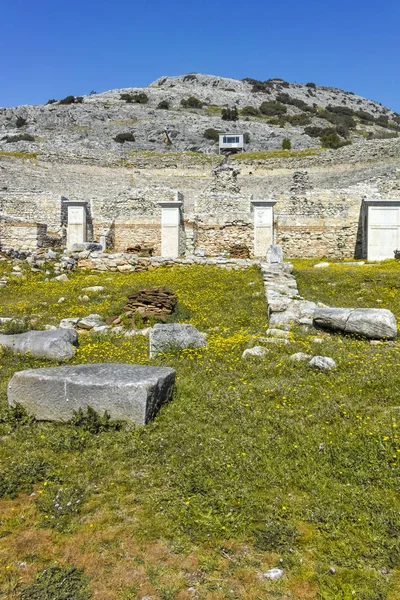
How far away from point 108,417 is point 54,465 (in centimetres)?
87

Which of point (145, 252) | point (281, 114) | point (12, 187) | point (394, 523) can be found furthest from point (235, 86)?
point (394, 523)

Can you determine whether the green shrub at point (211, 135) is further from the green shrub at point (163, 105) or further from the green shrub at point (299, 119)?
the green shrub at point (299, 119)

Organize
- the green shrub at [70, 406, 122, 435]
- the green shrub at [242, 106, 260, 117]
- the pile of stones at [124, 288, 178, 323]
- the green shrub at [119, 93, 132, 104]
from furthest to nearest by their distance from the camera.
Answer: the green shrub at [119, 93, 132, 104]
the green shrub at [242, 106, 260, 117]
the pile of stones at [124, 288, 178, 323]
the green shrub at [70, 406, 122, 435]

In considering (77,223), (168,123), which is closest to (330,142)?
(168,123)

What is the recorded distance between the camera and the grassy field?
112 inches

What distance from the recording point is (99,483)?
388 cm

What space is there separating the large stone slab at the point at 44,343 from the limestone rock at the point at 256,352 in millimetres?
3219

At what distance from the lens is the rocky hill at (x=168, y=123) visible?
6175 cm

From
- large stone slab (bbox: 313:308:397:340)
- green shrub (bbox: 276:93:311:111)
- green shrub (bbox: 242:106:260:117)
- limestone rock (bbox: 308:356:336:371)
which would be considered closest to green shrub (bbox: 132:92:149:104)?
green shrub (bbox: 242:106:260:117)

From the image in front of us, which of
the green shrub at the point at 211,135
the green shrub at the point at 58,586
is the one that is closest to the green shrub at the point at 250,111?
the green shrub at the point at 211,135

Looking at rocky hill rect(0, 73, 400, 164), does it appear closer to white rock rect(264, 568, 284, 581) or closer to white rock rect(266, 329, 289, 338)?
white rock rect(266, 329, 289, 338)

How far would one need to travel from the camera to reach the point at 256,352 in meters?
7.12

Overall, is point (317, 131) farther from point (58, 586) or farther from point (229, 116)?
point (58, 586)

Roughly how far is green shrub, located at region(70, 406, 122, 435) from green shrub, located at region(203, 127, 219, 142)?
2743 inches
